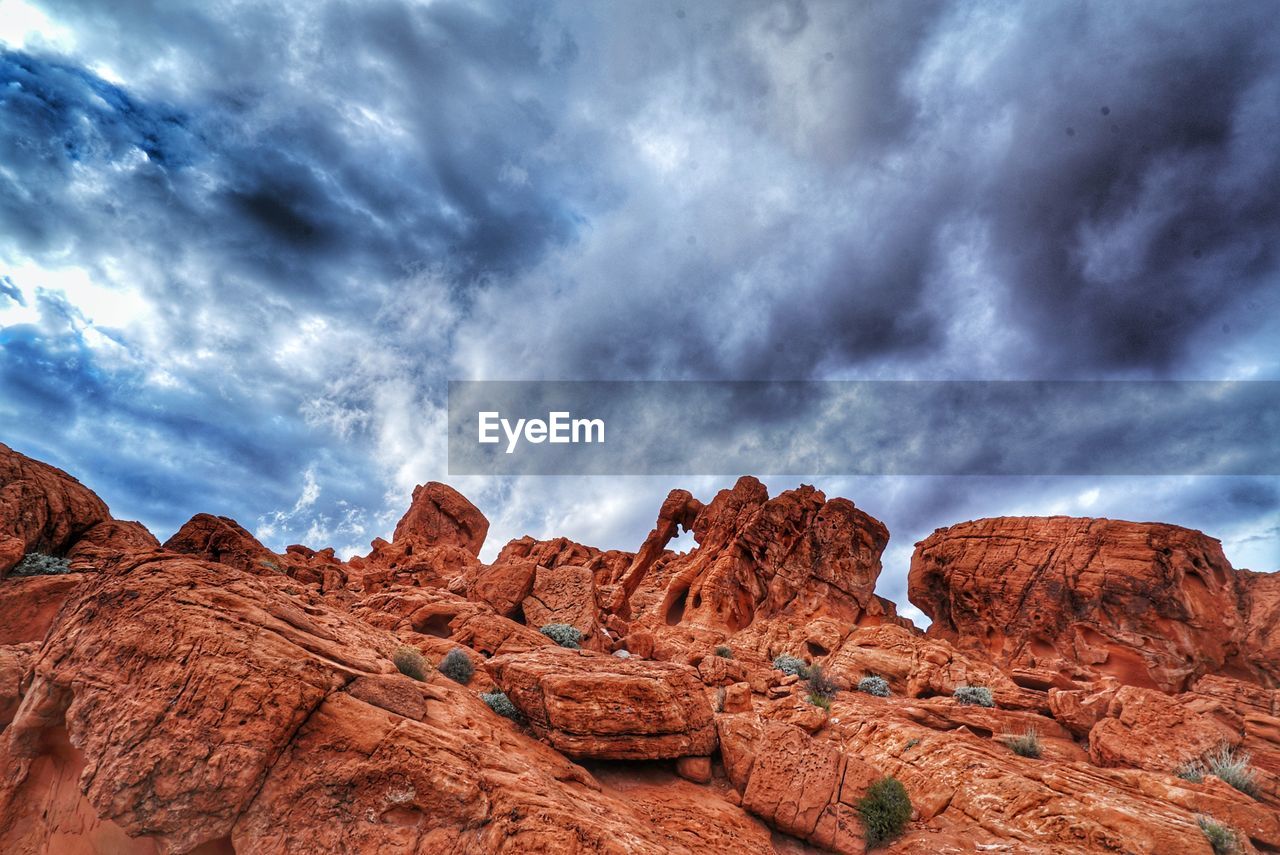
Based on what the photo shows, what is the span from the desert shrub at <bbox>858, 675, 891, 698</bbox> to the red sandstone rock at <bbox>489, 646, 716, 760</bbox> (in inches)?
478

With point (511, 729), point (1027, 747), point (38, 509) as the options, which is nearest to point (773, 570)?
point (1027, 747)

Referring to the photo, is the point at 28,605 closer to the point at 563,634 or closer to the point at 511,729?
the point at 511,729

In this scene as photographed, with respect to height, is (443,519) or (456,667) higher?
(443,519)

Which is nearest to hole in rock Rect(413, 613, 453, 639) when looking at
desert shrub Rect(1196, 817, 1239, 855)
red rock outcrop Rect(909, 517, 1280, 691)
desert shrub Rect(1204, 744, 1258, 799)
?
desert shrub Rect(1196, 817, 1239, 855)

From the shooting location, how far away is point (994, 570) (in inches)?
1300

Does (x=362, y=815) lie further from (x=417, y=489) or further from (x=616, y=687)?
→ (x=417, y=489)

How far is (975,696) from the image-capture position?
1845 centimetres

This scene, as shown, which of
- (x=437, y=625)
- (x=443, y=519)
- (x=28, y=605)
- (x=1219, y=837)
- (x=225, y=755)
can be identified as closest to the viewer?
(x=225, y=755)

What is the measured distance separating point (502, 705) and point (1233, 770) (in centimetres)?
1695

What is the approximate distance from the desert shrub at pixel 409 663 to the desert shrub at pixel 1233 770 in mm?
18199

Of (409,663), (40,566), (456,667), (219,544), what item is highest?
(219,544)

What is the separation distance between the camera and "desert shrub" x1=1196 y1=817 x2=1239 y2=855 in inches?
365

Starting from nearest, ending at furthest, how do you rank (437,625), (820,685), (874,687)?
(437,625) → (820,685) → (874,687)

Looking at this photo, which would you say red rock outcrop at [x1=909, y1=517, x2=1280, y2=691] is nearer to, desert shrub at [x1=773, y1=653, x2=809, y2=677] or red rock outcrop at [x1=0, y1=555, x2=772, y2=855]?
desert shrub at [x1=773, y1=653, x2=809, y2=677]
